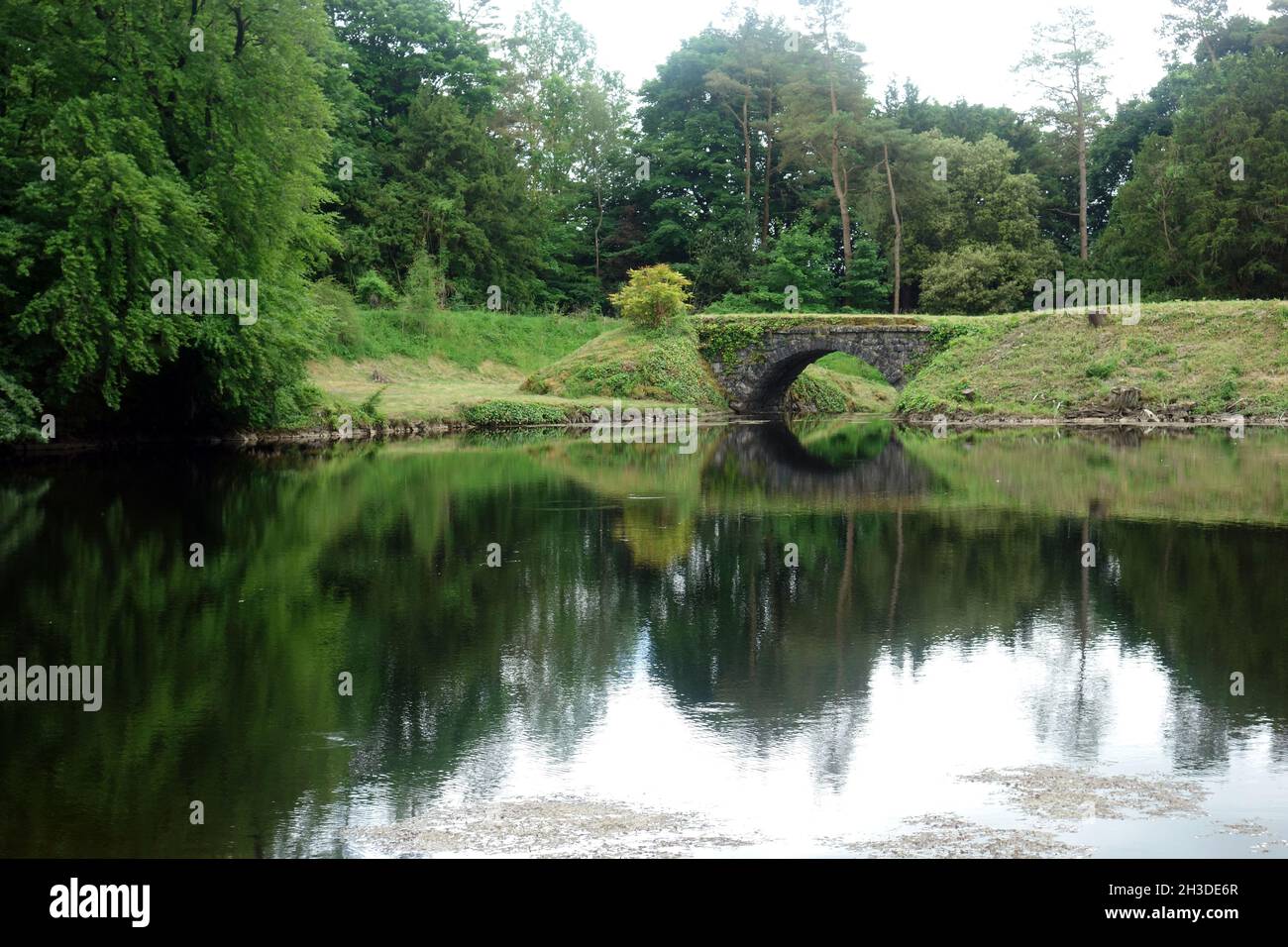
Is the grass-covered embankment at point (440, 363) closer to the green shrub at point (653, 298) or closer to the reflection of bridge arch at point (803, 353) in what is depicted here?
the green shrub at point (653, 298)

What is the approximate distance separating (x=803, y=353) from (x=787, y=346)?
736 millimetres

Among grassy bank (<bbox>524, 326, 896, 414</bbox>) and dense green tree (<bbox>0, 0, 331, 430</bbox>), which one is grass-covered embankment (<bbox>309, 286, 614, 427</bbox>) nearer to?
grassy bank (<bbox>524, 326, 896, 414</bbox>)

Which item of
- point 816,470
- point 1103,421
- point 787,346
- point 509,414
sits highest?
point 787,346

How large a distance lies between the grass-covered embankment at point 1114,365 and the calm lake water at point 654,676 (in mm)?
23220

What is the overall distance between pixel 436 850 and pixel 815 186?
7348cm

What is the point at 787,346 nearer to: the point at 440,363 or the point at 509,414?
the point at 509,414

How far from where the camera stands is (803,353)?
53.4 meters

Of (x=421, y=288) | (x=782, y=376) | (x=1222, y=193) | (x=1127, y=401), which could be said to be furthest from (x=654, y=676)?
(x=1222, y=193)

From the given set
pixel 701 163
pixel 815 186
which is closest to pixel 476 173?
pixel 701 163

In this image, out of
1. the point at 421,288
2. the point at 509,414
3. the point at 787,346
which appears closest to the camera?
the point at 509,414

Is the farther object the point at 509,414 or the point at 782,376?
the point at 782,376

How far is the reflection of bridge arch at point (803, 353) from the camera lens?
51.2 metres

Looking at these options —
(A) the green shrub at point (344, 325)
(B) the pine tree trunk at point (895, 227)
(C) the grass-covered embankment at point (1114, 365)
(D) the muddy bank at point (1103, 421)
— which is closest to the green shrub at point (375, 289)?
(A) the green shrub at point (344, 325)
